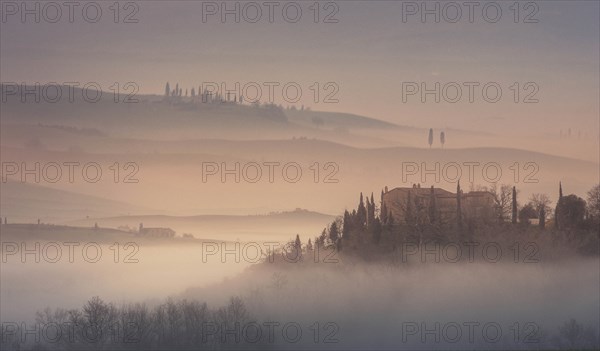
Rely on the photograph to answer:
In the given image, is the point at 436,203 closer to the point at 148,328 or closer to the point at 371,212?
the point at 371,212

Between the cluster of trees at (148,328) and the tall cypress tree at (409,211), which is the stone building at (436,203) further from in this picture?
the cluster of trees at (148,328)

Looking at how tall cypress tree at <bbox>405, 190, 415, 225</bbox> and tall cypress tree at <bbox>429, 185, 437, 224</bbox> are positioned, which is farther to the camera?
tall cypress tree at <bbox>429, 185, 437, 224</bbox>

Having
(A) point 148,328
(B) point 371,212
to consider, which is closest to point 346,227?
(B) point 371,212

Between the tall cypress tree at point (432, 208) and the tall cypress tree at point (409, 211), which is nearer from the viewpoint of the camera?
the tall cypress tree at point (409, 211)

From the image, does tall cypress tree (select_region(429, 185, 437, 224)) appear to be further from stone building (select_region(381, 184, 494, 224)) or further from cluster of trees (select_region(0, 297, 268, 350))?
cluster of trees (select_region(0, 297, 268, 350))

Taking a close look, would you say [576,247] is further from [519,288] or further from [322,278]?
[322,278]

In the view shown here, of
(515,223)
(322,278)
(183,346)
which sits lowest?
(183,346)

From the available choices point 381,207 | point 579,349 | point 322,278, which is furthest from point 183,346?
point 579,349

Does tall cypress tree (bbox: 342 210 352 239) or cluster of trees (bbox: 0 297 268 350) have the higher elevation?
tall cypress tree (bbox: 342 210 352 239)

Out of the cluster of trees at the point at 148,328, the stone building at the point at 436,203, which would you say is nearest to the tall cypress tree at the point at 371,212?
the stone building at the point at 436,203

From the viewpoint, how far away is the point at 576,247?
43.8 m

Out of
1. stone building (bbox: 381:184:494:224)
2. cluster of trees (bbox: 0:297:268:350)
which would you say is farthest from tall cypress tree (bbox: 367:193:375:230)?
cluster of trees (bbox: 0:297:268:350)

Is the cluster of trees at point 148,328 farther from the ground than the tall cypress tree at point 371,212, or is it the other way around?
the tall cypress tree at point 371,212

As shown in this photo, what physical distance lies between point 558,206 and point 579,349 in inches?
291
